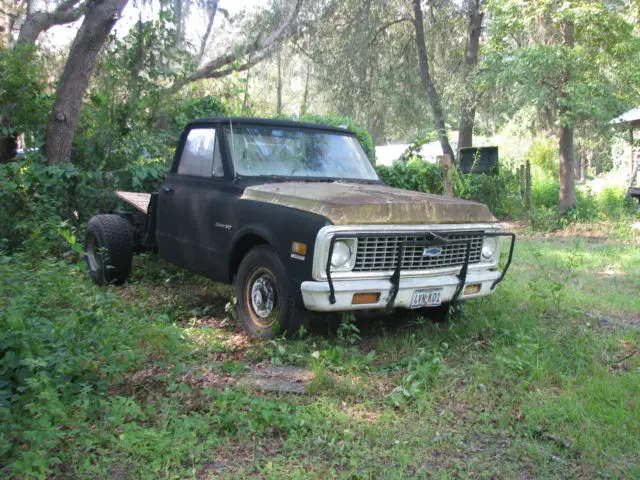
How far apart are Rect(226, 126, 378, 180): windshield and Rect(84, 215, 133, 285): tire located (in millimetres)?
2029

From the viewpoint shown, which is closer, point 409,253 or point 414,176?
point 409,253

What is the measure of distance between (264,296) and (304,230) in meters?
0.84

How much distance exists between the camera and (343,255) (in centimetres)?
430

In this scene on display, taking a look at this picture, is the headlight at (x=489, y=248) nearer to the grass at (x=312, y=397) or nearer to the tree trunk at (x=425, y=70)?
the grass at (x=312, y=397)

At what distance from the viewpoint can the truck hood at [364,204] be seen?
14.1 ft

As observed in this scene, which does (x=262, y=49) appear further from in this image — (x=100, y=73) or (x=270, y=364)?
(x=270, y=364)

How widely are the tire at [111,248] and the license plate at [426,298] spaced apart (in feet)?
11.6

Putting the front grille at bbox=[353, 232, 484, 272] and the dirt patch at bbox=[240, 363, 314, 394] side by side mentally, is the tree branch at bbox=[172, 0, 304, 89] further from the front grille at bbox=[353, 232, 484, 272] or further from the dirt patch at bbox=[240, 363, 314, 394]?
the dirt patch at bbox=[240, 363, 314, 394]

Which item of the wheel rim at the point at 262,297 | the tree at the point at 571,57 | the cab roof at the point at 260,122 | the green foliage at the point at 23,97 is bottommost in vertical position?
the wheel rim at the point at 262,297

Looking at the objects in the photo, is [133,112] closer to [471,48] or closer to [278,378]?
[278,378]

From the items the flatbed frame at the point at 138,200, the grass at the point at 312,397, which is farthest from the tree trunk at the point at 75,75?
the grass at the point at 312,397

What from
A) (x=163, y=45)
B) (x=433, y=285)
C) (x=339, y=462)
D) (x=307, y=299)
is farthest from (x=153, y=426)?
(x=163, y=45)

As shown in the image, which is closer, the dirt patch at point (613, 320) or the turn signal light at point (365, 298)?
the turn signal light at point (365, 298)

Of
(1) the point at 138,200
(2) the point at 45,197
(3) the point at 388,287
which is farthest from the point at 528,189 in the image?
(3) the point at 388,287
